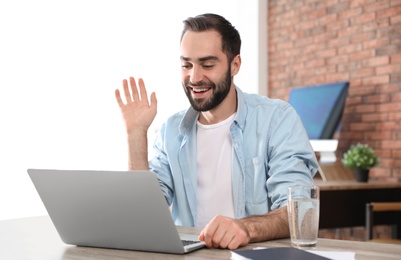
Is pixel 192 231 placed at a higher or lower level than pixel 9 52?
lower

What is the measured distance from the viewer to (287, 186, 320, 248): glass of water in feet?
4.30

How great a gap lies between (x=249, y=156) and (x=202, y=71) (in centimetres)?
34

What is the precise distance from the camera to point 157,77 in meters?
4.49

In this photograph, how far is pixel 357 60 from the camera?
450 cm

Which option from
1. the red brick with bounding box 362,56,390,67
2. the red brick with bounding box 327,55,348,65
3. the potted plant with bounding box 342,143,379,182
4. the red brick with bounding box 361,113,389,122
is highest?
the red brick with bounding box 327,55,348,65

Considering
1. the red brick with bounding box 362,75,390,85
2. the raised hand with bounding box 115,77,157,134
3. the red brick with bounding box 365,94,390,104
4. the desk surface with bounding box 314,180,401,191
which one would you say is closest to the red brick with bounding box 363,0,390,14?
the red brick with bounding box 362,75,390,85

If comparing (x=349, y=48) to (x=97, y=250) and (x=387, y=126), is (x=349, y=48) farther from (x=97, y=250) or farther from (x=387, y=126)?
(x=97, y=250)

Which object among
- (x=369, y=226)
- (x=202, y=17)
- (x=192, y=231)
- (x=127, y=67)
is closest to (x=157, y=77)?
(x=127, y=67)

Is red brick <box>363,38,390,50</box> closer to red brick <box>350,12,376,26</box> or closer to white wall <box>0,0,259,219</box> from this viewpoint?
red brick <box>350,12,376,26</box>

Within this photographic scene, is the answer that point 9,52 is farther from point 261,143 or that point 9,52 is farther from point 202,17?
point 261,143

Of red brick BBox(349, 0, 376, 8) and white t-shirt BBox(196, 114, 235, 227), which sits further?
red brick BBox(349, 0, 376, 8)

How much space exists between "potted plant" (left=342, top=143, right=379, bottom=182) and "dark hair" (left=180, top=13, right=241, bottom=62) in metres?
2.08

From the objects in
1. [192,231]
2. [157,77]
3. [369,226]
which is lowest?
[369,226]

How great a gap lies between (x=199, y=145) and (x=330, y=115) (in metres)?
2.45
